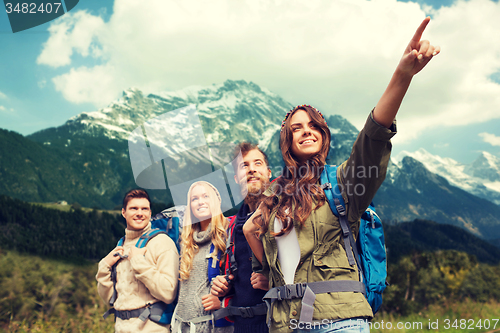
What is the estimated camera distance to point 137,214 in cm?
412

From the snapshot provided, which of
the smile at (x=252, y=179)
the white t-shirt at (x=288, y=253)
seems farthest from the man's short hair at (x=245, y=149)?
the white t-shirt at (x=288, y=253)

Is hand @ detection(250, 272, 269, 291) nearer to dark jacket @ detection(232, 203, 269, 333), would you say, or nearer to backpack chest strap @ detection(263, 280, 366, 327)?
dark jacket @ detection(232, 203, 269, 333)

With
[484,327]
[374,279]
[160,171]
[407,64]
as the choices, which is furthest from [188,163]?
[484,327]

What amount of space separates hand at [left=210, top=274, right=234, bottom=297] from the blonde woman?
96 millimetres

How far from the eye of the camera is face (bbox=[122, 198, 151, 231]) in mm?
4102

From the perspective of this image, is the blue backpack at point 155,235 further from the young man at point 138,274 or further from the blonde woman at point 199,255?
the blonde woman at point 199,255

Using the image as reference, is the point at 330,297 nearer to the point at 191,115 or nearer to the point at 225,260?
the point at 225,260

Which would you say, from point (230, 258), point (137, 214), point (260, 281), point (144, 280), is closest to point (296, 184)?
point (260, 281)

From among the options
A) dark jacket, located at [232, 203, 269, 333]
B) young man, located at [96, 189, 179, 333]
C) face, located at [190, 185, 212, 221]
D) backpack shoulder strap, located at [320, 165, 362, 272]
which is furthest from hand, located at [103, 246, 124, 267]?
backpack shoulder strap, located at [320, 165, 362, 272]

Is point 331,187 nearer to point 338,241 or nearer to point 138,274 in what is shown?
point 338,241

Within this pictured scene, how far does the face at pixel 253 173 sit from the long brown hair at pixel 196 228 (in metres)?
0.39

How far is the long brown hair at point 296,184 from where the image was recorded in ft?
7.02

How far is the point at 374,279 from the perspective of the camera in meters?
2.10

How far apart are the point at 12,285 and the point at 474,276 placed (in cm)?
6213
